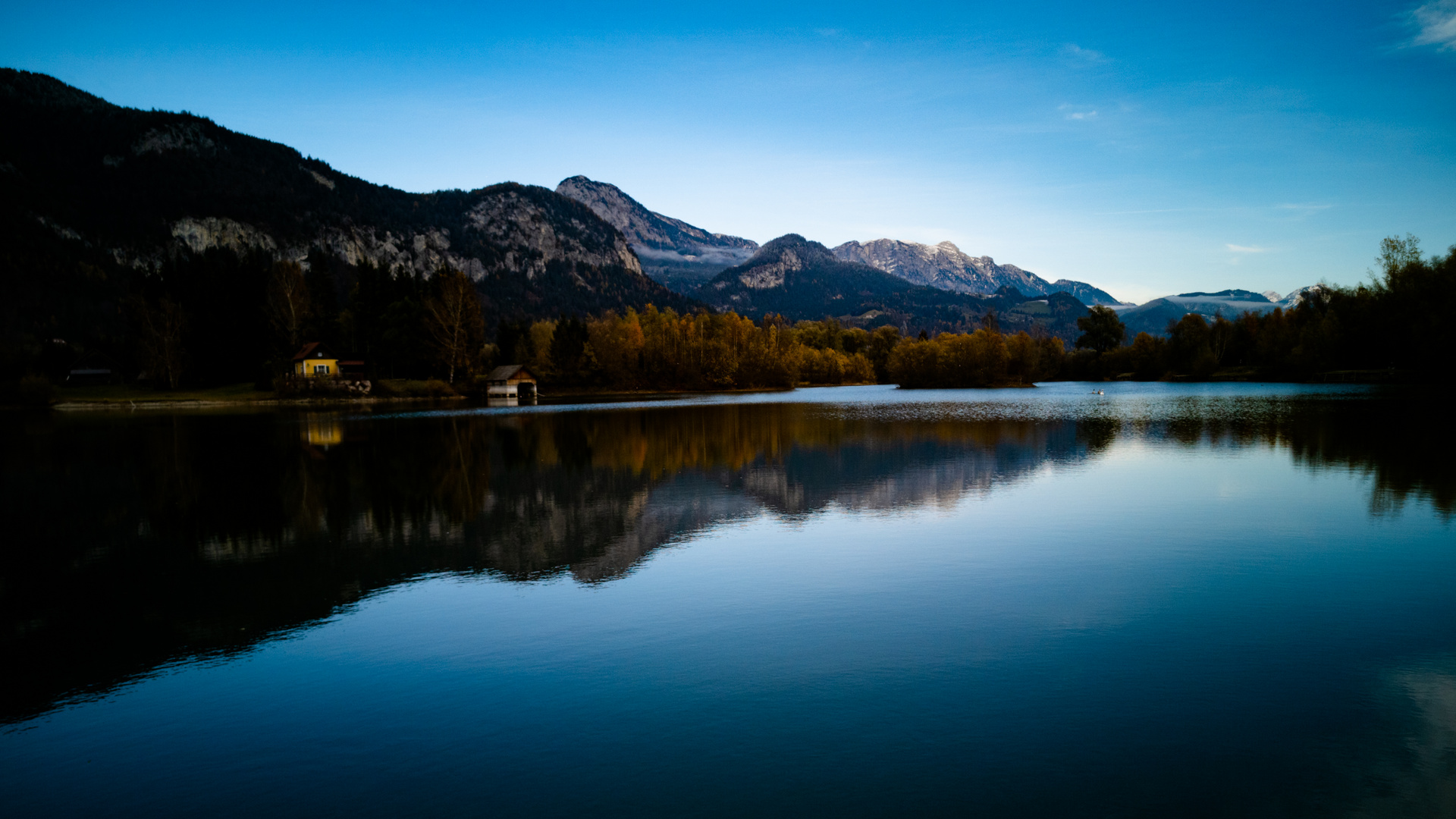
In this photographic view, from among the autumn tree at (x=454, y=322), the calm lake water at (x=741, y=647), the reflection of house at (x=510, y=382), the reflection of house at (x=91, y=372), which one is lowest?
the calm lake water at (x=741, y=647)

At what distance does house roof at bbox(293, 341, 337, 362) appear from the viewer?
89.2m

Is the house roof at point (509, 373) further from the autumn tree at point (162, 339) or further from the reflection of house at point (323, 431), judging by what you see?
the autumn tree at point (162, 339)

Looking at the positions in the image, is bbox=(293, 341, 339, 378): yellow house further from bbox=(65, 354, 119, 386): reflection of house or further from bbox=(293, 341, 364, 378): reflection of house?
bbox=(65, 354, 119, 386): reflection of house

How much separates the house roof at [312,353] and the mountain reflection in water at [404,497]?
147 ft

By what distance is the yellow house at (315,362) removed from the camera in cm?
8894

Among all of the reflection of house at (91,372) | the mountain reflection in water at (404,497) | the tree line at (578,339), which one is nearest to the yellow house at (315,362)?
the tree line at (578,339)

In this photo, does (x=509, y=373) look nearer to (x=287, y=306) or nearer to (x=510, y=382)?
(x=510, y=382)

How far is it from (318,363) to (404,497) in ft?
262

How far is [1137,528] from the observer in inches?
627

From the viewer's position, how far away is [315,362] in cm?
8981

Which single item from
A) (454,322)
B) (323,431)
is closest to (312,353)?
(454,322)

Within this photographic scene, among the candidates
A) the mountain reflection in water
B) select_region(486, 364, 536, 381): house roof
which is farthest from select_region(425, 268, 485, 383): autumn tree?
the mountain reflection in water

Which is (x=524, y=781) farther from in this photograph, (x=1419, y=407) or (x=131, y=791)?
(x=1419, y=407)

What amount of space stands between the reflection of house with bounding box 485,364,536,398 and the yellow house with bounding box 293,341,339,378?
60.6ft
